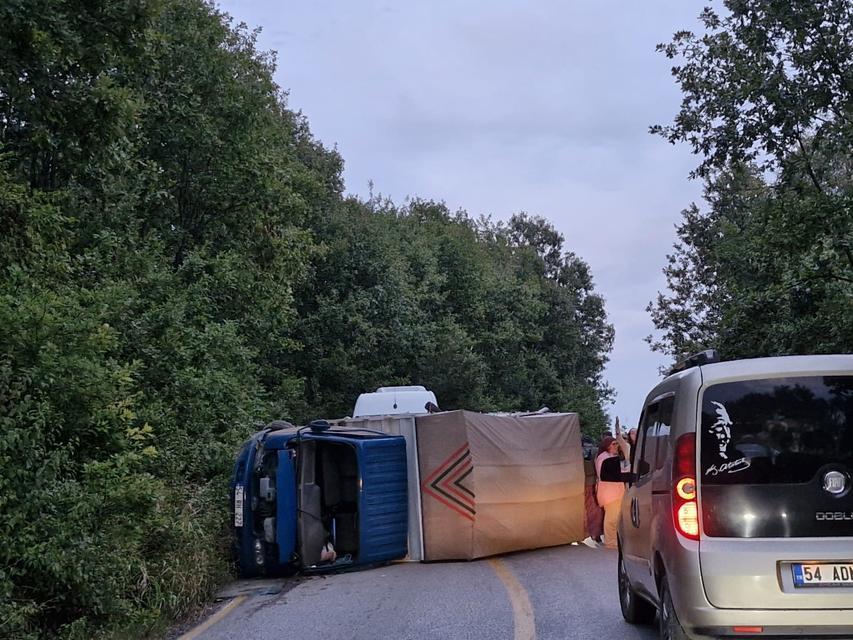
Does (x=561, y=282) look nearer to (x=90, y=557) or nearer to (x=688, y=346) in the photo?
(x=688, y=346)

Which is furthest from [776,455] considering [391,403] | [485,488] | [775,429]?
[391,403]

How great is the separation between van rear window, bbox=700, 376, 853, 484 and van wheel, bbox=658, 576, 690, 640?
958mm

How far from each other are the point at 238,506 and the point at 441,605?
14.1 ft

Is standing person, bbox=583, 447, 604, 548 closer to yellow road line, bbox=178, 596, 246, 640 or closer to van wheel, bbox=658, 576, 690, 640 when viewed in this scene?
yellow road line, bbox=178, 596, 246, 640

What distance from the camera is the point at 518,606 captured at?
10766 millimetres

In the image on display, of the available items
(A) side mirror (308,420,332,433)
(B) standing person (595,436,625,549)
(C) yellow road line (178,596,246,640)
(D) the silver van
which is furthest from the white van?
(D) the silver van

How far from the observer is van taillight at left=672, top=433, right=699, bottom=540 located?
6164 mm

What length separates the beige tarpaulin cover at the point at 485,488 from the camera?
1566 centimetres

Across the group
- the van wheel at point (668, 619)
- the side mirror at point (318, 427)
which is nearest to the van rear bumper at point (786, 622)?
the van wheel at point (668, 619)

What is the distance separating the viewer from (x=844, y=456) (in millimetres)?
6129

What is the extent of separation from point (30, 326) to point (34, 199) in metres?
2.50

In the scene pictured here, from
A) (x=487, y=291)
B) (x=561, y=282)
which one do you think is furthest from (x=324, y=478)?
(x=561, y=282)

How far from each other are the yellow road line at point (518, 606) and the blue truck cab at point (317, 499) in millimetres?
1811

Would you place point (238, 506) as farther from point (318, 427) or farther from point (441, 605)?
point (441, 605)
